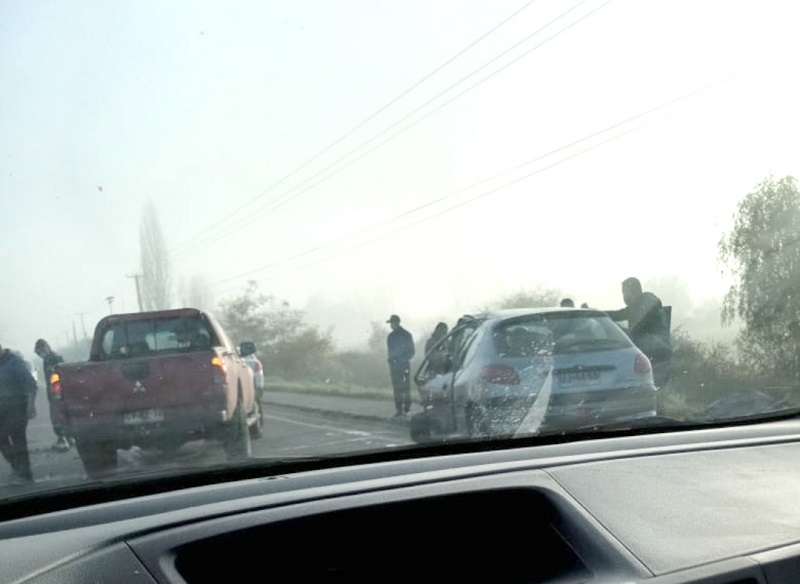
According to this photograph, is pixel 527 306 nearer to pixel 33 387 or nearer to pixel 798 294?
pixel 798 294

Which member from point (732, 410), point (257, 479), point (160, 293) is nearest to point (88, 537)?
point (257, 479)

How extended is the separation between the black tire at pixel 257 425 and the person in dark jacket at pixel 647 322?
7.00ft

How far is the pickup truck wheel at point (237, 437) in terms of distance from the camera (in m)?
3.92

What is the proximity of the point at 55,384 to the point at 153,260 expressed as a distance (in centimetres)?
132

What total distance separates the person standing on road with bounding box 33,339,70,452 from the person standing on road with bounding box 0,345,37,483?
0.36 feet

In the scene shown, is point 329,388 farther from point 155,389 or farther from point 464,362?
point 155,389

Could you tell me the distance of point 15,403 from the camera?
4.75m

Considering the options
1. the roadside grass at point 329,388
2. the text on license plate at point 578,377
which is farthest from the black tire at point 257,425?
the text on license plate at point 578,377

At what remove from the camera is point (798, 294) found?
5.97 meters

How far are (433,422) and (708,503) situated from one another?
1.84m

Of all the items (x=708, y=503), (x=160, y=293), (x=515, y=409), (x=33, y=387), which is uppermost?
(x=160, y=293)

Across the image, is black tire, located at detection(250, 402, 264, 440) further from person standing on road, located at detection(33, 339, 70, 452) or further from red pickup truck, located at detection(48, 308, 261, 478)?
person standing on road, located at detection(33, 339, 70, 452)

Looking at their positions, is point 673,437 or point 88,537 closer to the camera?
point 88,537

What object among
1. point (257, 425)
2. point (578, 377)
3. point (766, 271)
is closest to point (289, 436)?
point (257, 425)
